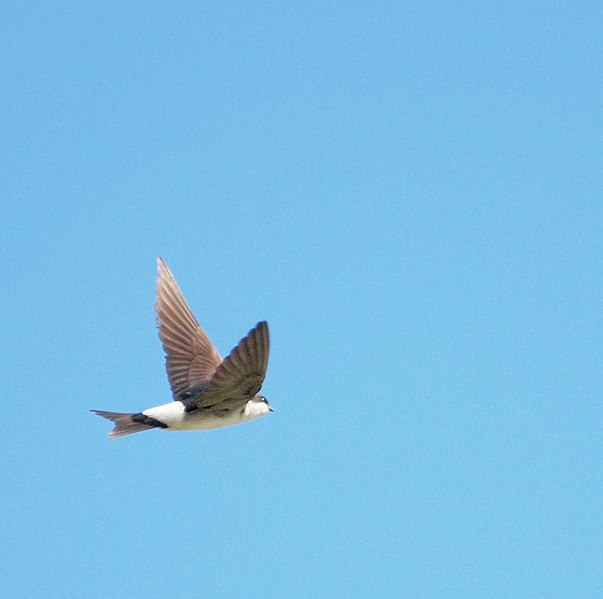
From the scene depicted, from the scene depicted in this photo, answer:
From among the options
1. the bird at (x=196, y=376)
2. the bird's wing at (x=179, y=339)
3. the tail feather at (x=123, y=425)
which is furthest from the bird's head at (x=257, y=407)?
the tail feather at (x=123, y=425)

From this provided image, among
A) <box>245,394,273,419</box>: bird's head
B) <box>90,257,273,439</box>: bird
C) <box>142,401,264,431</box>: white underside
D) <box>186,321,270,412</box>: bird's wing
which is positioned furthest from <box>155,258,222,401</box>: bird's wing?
<box>186,321,270,412</box>: bird's wing

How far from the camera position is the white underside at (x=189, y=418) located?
9.27 metres

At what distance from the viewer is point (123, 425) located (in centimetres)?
948

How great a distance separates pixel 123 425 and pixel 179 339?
4.22 ft

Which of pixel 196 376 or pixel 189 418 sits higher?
pixel 196 376

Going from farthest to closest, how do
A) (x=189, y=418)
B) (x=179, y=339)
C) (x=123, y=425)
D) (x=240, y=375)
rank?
(x=179, y=339), (x=123, y=425), (x=189, y=418), (x=240, y=375)

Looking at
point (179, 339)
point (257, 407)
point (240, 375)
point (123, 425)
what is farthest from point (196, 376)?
point (240, 375)

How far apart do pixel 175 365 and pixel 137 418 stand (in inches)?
37.6

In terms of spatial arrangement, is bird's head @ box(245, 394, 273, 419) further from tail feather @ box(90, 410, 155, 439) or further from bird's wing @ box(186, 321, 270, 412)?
tail feather @ box(90, 410, 155, 439)

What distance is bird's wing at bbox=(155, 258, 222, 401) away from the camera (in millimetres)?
10250

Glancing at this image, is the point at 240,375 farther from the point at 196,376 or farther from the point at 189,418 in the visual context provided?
the point at 196,376

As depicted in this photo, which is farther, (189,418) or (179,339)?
(179,339)

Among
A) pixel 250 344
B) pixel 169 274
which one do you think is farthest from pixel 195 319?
pixel 250 344

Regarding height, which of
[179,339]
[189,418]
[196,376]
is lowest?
[189,418]
